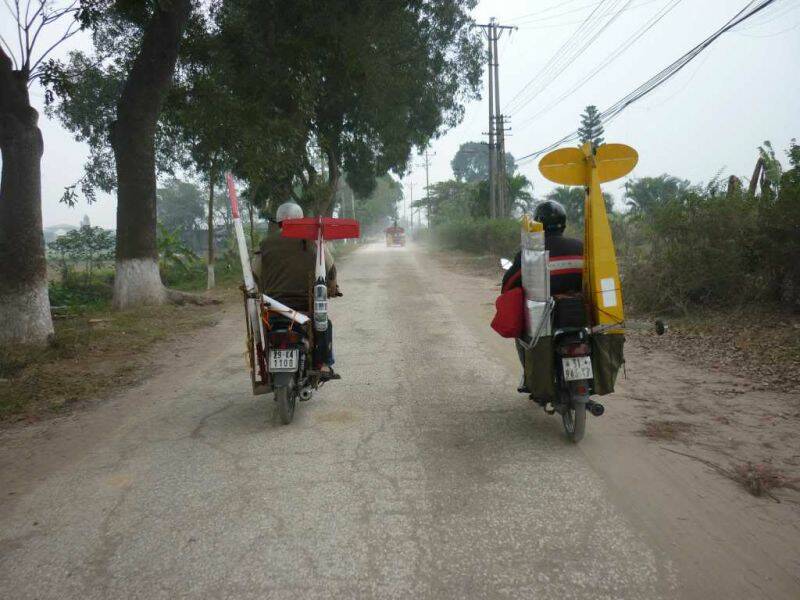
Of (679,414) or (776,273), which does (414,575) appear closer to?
(679,414)

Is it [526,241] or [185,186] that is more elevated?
[185,186]

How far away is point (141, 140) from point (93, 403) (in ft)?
22.6

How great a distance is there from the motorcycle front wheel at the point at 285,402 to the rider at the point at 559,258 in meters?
2.02

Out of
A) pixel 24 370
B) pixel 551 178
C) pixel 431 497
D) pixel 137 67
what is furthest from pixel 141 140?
pixel 431 497

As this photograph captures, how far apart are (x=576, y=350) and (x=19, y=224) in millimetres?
7341

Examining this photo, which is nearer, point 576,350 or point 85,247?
point 576,350

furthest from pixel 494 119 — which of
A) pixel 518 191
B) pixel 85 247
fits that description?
pixel 85 247

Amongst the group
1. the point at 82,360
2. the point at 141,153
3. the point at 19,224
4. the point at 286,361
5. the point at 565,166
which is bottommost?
the point at 82,360

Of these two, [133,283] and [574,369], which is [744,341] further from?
[133,283]

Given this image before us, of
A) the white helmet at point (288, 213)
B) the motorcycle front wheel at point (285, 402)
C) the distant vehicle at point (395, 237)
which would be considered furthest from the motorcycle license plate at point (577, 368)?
the distant vehicle at point (395, 237)

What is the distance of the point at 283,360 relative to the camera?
180 inches

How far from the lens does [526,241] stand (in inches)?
163

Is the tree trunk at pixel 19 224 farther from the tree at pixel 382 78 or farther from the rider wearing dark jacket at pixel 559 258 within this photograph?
the tree at pixel 382 78

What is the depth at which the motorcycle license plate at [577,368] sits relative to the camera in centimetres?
404
